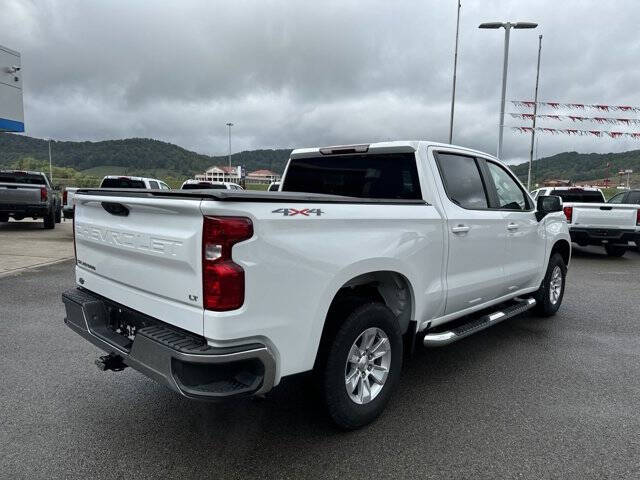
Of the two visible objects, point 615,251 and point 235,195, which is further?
point 615,251

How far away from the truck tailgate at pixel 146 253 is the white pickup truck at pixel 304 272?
0.4 inches

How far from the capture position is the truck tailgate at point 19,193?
1405 centimetres

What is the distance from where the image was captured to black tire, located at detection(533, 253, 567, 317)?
5.64 m

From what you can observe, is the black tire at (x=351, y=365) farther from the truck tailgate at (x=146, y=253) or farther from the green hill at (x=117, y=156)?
the green hill at (x=117, y=156)

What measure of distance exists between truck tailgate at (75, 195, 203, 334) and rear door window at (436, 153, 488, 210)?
7.23 ft

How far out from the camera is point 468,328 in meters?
3.91

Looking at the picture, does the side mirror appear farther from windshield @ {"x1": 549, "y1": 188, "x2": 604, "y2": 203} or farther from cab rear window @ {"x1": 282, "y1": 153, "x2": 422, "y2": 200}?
windshield @ {"x1": 549, "y1": 188, "x2": 604, "y2": 203}

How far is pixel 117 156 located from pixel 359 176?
102m

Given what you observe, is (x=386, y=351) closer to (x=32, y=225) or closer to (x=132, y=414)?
(x=132, y=414)

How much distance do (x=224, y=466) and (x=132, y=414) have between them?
3.15 feet

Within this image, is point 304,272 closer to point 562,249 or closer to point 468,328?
point 468,328

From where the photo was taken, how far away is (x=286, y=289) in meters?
2.46

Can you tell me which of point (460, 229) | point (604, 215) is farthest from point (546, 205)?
point (604, 215)

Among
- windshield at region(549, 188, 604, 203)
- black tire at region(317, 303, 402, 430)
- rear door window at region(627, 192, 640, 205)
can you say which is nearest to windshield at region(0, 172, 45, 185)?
black tire at region(317, 303, 402, 430)
